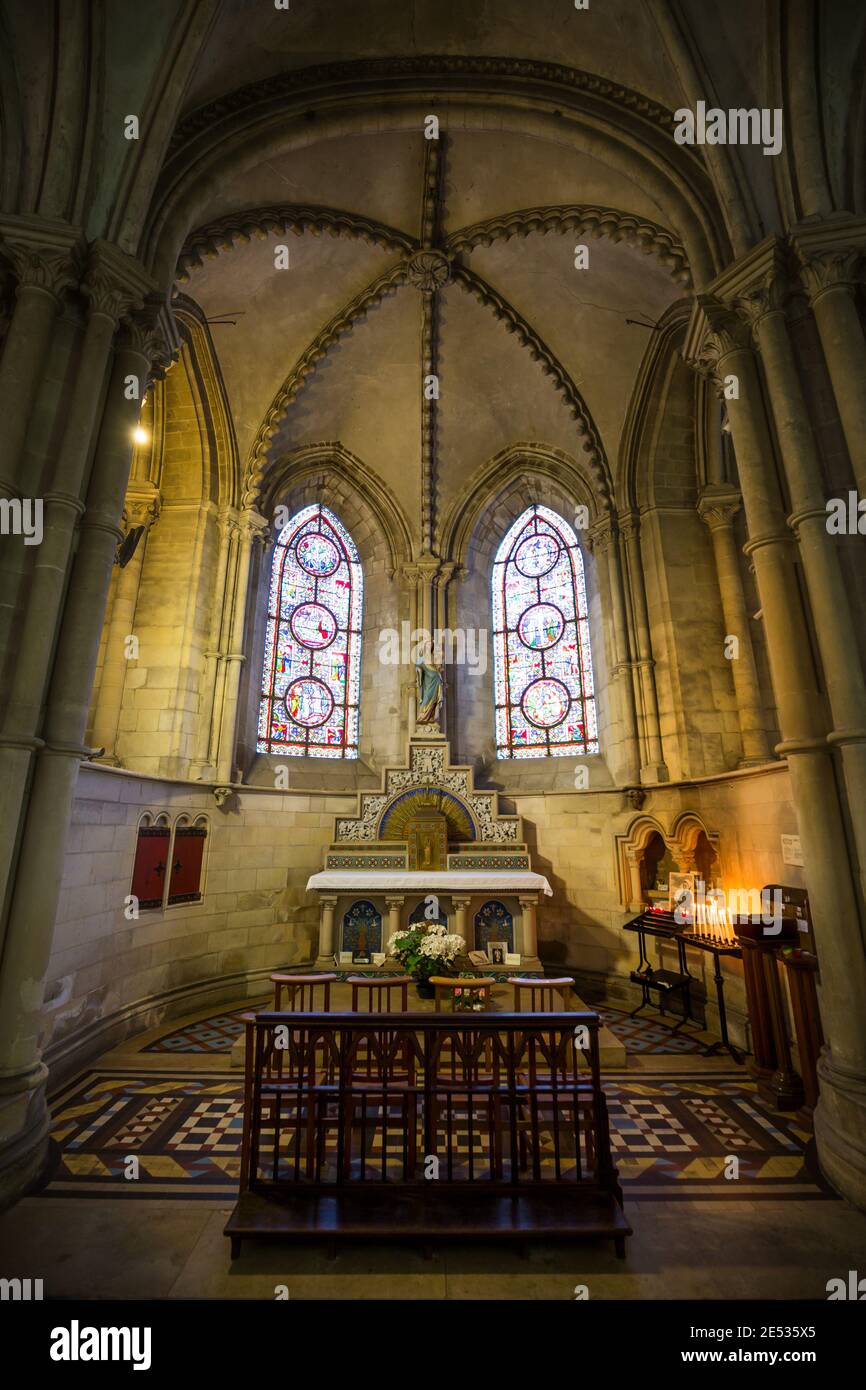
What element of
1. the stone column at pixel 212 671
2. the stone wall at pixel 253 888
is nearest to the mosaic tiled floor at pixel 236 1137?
the stone wall at pixel 253 888

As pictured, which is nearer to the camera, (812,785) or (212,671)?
(812,785)

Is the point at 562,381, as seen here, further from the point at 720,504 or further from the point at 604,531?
the point at 720,504

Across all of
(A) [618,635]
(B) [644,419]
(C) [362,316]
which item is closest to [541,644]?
(A) [618,635]

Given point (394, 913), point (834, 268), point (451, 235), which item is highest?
point (451, 235)

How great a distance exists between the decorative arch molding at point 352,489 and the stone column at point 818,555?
7.56 m

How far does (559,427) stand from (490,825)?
734 cm

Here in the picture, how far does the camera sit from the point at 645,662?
944 centimetres

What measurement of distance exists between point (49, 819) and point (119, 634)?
5.30m

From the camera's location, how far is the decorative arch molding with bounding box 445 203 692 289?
741 cm

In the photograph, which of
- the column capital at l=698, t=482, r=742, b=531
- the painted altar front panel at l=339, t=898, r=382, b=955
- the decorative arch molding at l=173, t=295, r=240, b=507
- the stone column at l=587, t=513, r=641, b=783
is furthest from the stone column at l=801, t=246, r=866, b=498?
the decorative arch molding at l=173, t=295, r=240, b=507

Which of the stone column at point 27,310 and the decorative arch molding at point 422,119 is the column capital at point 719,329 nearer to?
the decorative arch molding at point 422,119

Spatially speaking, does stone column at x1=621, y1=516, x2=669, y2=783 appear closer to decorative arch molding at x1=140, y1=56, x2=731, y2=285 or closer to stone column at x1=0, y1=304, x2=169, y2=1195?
decorative arch molding at x1=140, y1=56, x2=731, y2=285

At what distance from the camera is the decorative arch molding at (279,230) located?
7.51m

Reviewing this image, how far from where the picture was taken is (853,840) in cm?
421
